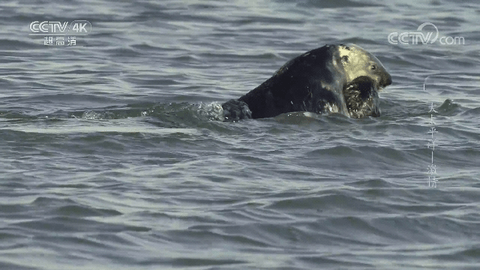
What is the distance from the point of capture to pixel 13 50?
1360 cm

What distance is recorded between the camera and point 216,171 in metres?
6.46

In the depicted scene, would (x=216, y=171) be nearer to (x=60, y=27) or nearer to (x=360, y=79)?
(x=360, y=79)

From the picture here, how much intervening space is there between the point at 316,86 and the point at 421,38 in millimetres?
7822

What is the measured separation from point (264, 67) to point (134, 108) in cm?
395

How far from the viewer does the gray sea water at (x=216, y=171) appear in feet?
16.1

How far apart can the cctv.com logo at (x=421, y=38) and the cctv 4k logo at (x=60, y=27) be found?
4664mm

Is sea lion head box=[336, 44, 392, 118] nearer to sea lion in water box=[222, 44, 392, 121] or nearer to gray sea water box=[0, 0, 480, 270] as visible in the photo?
sea lion in water box=[222, 44, 392, 121]

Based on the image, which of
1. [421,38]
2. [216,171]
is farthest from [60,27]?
[216,171]

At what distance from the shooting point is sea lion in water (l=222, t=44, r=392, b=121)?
8.24 metres

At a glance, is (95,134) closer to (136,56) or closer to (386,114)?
(386,114)

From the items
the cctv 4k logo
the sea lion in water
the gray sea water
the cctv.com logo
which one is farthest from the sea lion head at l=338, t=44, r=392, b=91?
the cctv 4k logo

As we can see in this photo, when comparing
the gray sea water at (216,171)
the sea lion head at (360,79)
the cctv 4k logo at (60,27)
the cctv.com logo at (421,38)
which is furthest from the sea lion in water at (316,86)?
the cctv 4k logo at (60,27)

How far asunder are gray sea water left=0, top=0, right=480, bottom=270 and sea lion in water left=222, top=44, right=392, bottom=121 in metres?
0.15

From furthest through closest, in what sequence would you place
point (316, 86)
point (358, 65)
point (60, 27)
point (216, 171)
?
point (60, 27) < point (358, 65) < point (316, 86) < point (216, 171)
